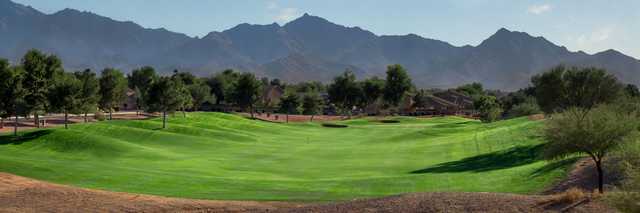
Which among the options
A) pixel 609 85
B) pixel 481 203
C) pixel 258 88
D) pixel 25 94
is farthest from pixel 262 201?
pixel 258 88

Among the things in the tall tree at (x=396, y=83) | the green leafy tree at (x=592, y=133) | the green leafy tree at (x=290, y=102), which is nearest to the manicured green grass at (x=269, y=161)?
the green leafy tree at (x=592, y=133)

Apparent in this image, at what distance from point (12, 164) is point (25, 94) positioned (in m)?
27.0

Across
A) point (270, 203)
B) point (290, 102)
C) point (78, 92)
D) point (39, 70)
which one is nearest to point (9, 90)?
point (78, 92)

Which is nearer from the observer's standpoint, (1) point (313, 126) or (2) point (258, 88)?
(1) point (313, 126)

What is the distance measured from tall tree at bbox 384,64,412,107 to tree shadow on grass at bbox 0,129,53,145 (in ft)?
377

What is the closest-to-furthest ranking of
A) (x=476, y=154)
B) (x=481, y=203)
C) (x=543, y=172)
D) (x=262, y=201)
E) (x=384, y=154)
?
(x=481, y=203) < (x=262, y=201) < (x=543, y=172) < (x=476, y=154) < (x=384, y=154)

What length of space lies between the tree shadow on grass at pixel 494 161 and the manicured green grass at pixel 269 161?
9 cm

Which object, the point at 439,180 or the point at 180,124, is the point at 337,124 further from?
the point at 439,180

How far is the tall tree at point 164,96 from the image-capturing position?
81.9m

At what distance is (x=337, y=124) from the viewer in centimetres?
11194

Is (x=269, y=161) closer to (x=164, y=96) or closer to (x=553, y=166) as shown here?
(x=553, y=166)

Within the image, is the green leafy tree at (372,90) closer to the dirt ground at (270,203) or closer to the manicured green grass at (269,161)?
the manicured green grass at (269,161)

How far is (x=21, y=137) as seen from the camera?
58.7 m

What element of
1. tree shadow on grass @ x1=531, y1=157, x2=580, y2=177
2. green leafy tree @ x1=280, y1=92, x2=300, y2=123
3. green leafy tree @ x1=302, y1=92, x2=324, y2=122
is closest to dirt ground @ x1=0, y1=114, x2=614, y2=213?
tree shadow on grass @ x1=531, y1=157, x2=580, y2=177
